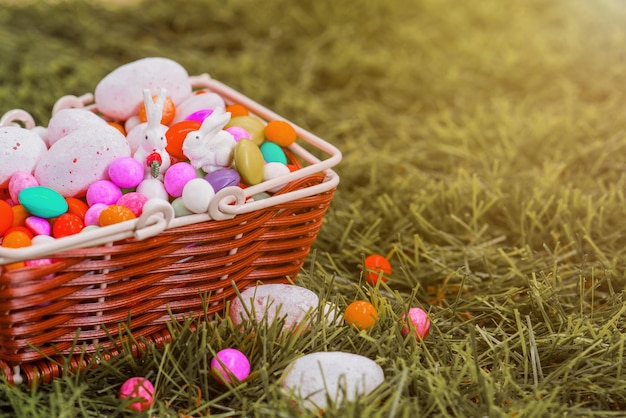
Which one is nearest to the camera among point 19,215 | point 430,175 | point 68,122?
point 19,215

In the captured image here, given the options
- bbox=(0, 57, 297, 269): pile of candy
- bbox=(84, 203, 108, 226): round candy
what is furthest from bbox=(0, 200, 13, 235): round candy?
bbox=(84, 203, 108, 226): round candy

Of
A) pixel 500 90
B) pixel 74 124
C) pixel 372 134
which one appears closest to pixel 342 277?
pixel 74 124

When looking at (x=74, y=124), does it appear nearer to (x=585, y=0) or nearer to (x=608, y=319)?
(x=608, y=319)

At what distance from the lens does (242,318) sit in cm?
130

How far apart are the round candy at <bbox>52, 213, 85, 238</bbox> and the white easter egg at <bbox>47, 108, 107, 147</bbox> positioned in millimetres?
227

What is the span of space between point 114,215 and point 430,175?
116 cm

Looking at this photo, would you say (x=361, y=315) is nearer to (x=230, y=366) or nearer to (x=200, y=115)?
(x=230, y=366)

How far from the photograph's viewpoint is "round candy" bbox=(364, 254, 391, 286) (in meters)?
1.59

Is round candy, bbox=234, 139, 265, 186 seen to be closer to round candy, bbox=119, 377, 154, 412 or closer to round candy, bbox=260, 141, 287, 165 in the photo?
round candy, bbox=260, 141, 287, 165

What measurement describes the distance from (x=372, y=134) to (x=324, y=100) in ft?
1.05

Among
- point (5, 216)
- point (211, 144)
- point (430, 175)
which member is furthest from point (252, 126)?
point (430, 175)

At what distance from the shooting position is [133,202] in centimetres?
129

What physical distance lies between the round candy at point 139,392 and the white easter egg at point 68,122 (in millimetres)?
505

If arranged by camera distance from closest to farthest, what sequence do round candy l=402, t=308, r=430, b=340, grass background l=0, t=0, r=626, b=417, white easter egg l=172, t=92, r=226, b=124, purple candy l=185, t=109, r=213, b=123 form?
grass background l=0, t=0, r=626, b=417, round candy l=402, t=308, r=430, b=340, purple candy l=185, t=109, r=213, b=123, white easter egg l=172, t=92, r=226, b=124
